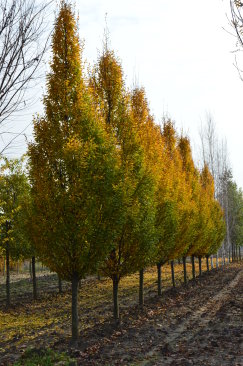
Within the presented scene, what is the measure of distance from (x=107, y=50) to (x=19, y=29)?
26.9 feet

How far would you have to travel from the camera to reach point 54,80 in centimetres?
955

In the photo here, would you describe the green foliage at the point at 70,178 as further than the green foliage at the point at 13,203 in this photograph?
No

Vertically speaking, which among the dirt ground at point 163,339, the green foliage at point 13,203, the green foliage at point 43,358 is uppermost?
the green foliage at point 13,203

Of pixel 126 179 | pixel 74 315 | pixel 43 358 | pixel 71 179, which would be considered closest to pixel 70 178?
pixel 71 179

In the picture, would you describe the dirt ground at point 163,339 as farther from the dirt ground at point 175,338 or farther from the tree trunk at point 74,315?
the tree trunk at point 74,315

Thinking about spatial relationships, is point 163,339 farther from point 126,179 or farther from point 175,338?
point 126,179

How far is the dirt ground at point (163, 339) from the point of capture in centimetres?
705

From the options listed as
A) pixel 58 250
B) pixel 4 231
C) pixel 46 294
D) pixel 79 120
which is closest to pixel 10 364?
pixel 58 250

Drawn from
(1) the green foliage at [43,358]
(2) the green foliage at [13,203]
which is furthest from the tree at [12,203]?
(1) the green foliage at [43,358]

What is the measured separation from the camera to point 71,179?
8.80 m

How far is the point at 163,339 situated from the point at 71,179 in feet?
15.3

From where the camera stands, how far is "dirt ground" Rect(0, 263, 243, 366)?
278 inches

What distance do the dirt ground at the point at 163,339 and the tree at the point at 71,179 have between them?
3.61 ft

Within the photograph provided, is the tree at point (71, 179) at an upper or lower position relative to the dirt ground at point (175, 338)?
upper
